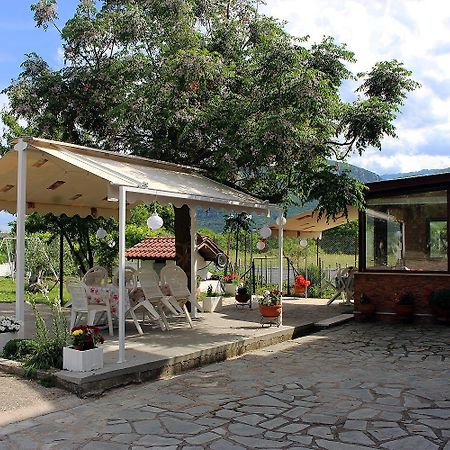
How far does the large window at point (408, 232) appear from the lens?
456 inches

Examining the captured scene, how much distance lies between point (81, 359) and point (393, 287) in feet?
25.8

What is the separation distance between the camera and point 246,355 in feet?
27.8

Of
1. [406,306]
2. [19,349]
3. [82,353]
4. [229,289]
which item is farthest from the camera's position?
[229,289]

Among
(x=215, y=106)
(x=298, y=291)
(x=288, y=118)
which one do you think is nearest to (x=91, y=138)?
(x=215, y=106)

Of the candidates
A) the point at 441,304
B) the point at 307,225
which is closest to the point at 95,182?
the point at 441,304

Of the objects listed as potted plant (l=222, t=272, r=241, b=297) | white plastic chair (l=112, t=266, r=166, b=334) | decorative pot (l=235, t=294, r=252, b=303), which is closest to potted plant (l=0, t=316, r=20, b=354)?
white plastic chair (l=112, t=266, r=166, b=334)

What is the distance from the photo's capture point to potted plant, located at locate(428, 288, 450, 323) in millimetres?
Result: 10898

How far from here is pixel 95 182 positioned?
10.2 meters

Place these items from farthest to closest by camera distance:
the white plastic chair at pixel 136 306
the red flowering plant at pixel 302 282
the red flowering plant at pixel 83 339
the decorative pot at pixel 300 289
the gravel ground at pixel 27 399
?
1. the decorative pot at pixel 300 289
2. the red flowering plant at pixel 302 282
3. the white plastic chair at pixel 136 306
4. the red flowering plant at pixel 83 339
5. the gravel ground at pixel 27 399

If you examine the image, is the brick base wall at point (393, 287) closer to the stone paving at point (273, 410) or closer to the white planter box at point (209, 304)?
the white planter box at point (209, 304)

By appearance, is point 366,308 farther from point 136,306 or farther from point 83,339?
point 83,339

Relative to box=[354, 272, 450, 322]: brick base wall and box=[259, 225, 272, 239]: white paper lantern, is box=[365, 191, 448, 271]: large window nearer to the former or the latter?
box=[354, 272, 450, 322]: brick base wall

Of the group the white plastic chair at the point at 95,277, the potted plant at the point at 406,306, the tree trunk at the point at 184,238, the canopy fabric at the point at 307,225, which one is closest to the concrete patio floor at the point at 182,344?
the white plastic chair at the point at 95,277

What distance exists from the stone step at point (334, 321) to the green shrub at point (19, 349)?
585cm
